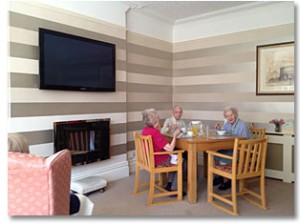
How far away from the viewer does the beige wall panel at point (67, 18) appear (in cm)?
247

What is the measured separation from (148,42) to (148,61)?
11.3 inches

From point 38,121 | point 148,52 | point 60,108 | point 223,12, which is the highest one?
point 223,12

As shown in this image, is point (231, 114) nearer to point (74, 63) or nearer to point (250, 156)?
point (250, 156)

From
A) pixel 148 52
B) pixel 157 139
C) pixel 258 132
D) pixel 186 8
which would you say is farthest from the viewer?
pixel 148 52

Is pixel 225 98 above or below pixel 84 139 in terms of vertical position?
above

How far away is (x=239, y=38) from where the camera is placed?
3803 mm

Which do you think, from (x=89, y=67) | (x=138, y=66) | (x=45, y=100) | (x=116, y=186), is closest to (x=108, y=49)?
(x=89, y=67)

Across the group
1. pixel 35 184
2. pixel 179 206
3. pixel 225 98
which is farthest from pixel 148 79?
pixel 35 184

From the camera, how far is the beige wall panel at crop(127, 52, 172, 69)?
3.78 m

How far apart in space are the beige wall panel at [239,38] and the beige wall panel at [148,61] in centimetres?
30

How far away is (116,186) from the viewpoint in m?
3.17

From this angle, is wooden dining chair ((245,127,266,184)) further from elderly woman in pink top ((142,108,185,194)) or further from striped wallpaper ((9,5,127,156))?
striped wallpaper ((9,5,127,156))

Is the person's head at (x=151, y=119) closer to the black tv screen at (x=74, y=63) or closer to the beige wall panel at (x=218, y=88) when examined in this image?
the black tv screen at (x=74, y=63)

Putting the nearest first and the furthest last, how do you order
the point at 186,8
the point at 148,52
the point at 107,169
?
the point at 107,169 < the point at 186,8 < the point at 148,52
